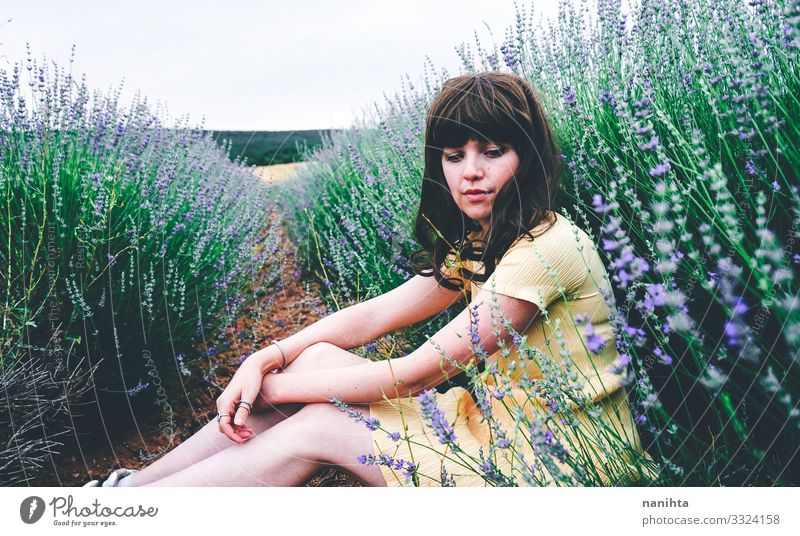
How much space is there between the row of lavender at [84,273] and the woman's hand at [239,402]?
0.37m

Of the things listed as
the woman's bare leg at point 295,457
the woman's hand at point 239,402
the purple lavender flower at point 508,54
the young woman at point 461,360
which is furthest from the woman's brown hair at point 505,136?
the woman's hand at point 239,402

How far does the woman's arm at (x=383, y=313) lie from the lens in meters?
1.68

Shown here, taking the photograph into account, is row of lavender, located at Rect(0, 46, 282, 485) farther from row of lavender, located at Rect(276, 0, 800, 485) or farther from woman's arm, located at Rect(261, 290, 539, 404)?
row of lavender, located at Rect(276, 0, 800, 485)

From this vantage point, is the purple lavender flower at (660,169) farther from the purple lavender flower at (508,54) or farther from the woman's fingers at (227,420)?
the woman's fingers at (227,420)

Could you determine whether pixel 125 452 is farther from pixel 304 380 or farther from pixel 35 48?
pixel 35 48

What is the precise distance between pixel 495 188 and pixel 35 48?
1.44 meters

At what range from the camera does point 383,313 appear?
5.63 ft

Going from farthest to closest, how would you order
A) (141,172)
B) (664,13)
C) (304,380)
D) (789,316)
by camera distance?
1. (141,172)
2. (664,13)
3. (304,380)
4. (789,316)

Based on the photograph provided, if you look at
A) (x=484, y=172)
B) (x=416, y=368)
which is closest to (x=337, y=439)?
(x=416, y=368)

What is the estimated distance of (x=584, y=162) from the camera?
1.73m

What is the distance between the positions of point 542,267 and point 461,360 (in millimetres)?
275
